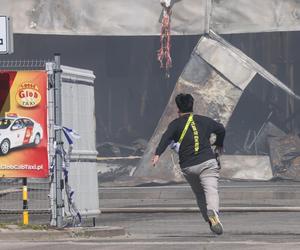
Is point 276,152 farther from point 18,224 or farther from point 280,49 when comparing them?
point 18,224

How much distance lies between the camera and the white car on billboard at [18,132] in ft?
44.7

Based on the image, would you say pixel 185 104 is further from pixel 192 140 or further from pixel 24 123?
pixel 24 123

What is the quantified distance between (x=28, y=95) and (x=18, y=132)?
0.48 m

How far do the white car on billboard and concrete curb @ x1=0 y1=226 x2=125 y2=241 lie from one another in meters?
1.20

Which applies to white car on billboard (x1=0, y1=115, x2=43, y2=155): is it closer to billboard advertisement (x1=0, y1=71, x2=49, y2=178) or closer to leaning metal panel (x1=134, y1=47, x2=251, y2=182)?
billboard advertisement (x1=0, y1=71, x2=49, y2=178)

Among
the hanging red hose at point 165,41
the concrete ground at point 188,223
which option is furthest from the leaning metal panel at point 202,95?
the concrete ground at point 188,223

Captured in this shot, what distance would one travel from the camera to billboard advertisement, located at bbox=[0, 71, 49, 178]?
537 inches

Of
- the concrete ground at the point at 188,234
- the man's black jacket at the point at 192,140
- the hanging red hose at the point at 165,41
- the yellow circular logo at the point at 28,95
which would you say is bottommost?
the concrete ground at the point at 188,234

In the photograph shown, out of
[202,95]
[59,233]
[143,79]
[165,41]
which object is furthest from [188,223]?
[143,79]

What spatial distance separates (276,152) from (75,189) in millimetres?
11375

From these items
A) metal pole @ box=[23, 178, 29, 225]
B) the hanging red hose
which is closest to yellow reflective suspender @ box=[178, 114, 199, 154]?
metal pole @ box=[23, 178, 29, 225]

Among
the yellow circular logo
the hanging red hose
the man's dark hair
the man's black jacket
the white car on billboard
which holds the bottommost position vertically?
the man's black jacket

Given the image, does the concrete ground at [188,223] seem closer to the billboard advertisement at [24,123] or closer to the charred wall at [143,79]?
the billboard advertisement at [24,123]

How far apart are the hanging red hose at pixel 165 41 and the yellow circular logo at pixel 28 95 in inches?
416
